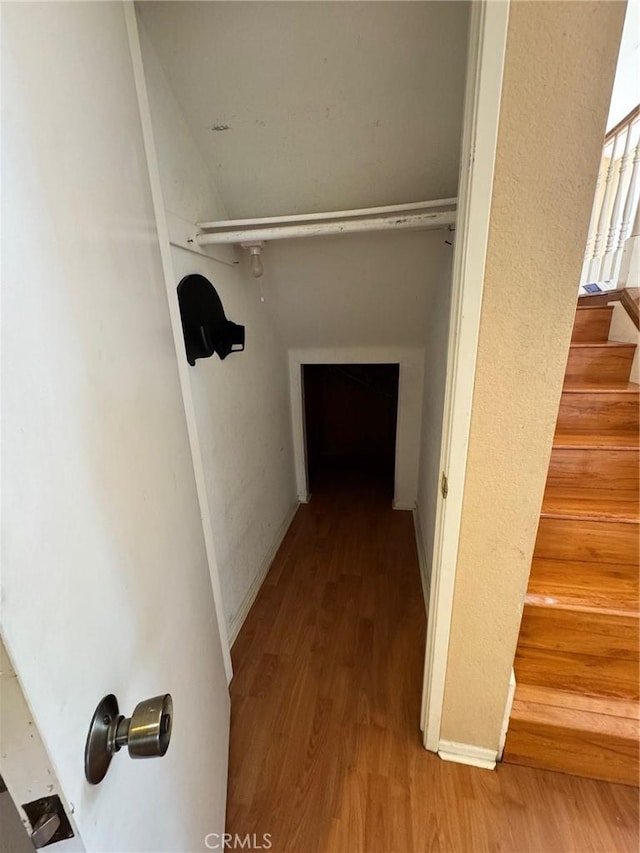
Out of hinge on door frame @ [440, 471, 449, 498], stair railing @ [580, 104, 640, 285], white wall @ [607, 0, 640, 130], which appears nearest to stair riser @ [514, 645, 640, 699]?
hinge on door frame @ [440, 471, 449, 498]

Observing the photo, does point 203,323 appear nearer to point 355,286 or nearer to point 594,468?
point 355,286

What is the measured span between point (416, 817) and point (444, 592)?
700mm

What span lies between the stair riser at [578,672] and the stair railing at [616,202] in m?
2.10

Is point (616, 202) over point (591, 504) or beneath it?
over

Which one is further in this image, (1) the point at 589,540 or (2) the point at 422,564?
(2) the point at 422,564

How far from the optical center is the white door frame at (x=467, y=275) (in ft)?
2.13

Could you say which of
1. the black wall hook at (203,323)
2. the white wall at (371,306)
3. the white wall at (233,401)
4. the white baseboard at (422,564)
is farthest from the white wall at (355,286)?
the white baseboard at (422,564)

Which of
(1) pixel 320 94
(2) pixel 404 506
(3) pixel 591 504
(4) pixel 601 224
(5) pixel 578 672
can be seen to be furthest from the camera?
(2) pixel 404 506

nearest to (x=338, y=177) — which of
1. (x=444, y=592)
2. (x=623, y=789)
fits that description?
(x=444, y=592)

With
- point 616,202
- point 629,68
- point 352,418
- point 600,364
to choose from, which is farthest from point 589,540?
point 629,68

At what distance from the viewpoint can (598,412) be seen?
1511 mm

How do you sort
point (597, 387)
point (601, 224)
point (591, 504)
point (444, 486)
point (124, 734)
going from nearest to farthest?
point (124, 734)
point (444, 486)
point (591, 504)
point (597, 387)
point (601, 224)

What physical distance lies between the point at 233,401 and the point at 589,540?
155cm

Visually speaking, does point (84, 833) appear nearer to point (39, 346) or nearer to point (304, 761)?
point (39, 346)
